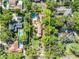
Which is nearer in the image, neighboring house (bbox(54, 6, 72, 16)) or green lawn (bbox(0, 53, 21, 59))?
green lawn (bbox(0, 53, 21, 59))

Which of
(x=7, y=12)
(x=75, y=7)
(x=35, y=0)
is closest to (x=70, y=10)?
(x=75, y=7)

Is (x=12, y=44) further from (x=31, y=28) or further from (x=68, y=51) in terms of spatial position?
(x=68, y=51)

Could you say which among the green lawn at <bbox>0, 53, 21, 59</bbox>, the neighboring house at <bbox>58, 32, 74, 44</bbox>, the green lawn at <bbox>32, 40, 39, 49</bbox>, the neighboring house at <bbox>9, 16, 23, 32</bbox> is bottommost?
the green lawn at <bbox>0, 53, 21, 59</bbox>

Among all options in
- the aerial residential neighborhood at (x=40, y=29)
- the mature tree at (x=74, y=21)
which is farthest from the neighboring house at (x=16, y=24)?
the mature tree at (x=74, y=21)

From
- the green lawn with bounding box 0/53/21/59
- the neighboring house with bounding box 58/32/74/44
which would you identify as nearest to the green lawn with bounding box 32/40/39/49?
the green lawn with bounding box 0/53/21/59

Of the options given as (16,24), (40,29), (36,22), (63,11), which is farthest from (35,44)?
(63,11)

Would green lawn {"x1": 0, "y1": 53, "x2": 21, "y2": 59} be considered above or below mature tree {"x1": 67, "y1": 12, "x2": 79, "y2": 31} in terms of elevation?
below

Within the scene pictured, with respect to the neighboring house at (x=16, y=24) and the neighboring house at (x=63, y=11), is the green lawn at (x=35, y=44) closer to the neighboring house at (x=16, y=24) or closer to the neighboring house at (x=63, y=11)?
the neighboring house at (x=16, y=24)

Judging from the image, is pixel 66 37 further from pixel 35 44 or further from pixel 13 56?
pixel 13 56

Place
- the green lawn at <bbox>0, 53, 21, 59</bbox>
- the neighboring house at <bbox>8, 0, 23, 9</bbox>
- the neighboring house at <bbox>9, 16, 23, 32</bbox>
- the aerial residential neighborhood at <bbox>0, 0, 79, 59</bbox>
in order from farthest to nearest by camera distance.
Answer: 1. the neighboring house at <bbox>8, 0, 23, 9</bbox>
2. the neighboring house at <bbox>9, 16, 23, 32</bbox>
3. the aerial residential neighborhood at <bbox>0, 0, 79, 59</bbox>
4. the green lawn at <bbox>0, 53, 21, 59</bbox>

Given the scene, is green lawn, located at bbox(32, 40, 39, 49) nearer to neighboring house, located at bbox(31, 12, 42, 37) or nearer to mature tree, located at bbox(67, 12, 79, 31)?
neighboring house, located at bbox(31, 12, 42, 37)
